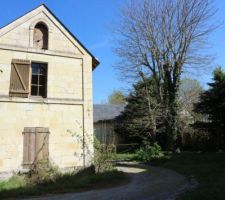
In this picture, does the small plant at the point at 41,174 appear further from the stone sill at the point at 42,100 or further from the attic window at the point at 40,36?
the attic window at the point at 40,36

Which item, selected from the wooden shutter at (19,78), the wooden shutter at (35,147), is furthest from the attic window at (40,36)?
the wooden shutter at (35,147)

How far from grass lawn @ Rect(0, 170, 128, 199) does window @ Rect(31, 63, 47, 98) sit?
12.6 ft

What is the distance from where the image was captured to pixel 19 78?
1463 cm

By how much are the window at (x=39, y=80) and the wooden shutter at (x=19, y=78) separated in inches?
16.7

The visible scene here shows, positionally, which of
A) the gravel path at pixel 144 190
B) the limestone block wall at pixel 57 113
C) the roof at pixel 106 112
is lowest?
the gravel path at pixel 144 190

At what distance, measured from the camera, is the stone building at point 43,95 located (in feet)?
46.2

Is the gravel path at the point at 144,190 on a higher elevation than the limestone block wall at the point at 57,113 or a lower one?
lower

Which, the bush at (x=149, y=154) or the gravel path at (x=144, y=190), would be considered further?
the bush at (x=149, y=154)

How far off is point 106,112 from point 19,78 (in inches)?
1070

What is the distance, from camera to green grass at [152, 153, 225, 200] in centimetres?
910

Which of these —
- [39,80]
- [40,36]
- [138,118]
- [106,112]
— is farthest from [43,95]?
[106,112]

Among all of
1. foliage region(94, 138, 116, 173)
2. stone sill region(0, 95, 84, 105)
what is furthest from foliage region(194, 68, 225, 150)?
stone sill region(0, 95, 84, 105)

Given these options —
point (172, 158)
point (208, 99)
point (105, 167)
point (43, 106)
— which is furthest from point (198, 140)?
point (43, 106)

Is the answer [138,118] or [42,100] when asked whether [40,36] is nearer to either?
[42,100]
